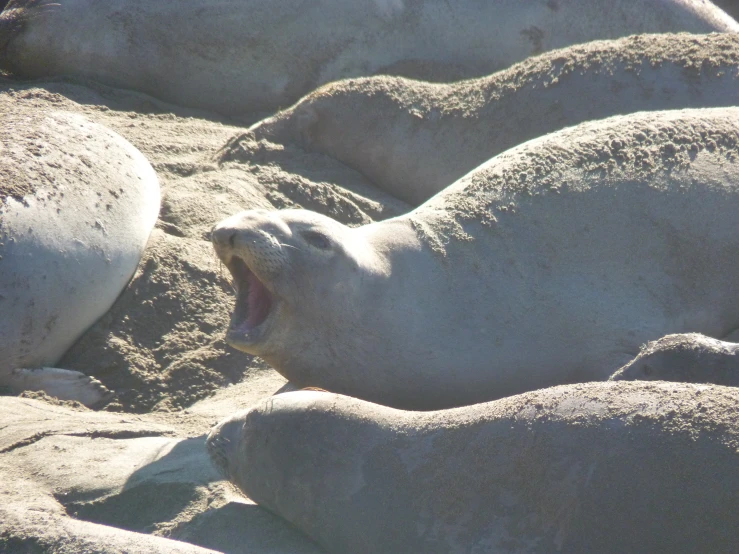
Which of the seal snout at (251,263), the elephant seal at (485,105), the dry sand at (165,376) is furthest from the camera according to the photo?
the elephant seal at (485,105)

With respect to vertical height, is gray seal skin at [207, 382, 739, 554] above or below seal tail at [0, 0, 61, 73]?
below

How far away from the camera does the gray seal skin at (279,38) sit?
6.89m

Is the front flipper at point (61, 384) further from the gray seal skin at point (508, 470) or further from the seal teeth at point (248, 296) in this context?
the gray seal skin at point (508, 470)

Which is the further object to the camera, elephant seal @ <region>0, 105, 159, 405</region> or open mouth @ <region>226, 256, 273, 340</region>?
elephant seal @ <region>0, 105, 159, 405</region>

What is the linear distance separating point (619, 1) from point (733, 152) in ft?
9.40

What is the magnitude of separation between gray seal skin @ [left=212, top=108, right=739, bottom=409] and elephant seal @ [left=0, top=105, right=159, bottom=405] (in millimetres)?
704

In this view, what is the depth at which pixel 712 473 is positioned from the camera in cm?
240

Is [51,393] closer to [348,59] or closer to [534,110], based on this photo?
[534,110]

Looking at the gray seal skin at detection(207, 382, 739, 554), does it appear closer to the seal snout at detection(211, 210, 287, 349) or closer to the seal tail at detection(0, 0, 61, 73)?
the seal snout at detection(211, 210, 287, 349)

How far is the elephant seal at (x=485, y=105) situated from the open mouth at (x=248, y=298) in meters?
1.90

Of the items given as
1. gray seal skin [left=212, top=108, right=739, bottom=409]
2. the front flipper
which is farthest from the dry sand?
gray seal skin [left=212, top=108, right=739, bottom=409]

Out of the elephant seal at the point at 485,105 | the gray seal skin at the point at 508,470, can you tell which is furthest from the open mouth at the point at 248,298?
the elephant seal at the point at 485,105

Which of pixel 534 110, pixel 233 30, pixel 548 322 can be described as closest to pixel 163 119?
pixel 233 30

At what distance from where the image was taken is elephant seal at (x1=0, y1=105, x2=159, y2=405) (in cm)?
412
